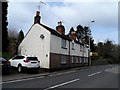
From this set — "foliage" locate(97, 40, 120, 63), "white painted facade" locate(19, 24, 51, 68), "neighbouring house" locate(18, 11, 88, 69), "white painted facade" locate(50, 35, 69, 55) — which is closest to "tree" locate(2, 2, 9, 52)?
"white painted facade" locate(19, 24, 51, 68)

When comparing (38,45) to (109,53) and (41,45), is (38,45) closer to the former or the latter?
(41,45)

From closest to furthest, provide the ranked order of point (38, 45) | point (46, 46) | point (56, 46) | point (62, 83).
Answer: point (62, 83) < point (46, 46) < point (38, 45) < point (56, 46)

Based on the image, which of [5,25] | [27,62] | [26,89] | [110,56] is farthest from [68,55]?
[110,56]

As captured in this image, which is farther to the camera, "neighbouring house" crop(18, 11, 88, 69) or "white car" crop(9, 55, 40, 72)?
"neighbouring house" crop(18, 11, 88, 69)

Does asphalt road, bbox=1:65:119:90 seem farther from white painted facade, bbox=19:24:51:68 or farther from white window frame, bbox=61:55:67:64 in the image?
white window frame, bbox=61:55:67:64

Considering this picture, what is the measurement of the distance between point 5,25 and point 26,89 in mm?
22699

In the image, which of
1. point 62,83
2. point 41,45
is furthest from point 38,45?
point 62,83

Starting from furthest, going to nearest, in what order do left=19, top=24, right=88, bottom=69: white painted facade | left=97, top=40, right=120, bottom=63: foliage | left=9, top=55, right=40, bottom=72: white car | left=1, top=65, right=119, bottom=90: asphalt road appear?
left=97, top=40, right=120, bottom=63: foliage, left=19, top=24, right=88, bottom=69: white painted facade, left=9, top=55, right=40, bottom=72: white car, left=1, top=65, right=119, bottom=90: asphalt road

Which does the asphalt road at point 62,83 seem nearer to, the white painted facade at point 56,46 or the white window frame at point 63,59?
the white painted facade at point 56,46

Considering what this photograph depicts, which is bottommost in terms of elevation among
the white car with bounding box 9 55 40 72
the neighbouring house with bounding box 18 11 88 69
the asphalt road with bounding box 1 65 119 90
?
the asphalt road with bounding box 1 65 119 90

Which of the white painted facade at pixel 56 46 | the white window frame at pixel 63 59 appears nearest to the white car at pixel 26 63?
the white painted facade at pixel 56 46

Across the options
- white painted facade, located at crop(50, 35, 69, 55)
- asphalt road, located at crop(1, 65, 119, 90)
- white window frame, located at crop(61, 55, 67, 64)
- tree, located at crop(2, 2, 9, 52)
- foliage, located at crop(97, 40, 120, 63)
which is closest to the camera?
asphalt road, located at crop(1, 65, 119, 90)

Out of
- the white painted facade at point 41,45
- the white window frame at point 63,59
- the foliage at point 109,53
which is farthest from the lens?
the foliage at point 109,53

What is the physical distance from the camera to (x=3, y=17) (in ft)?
120
